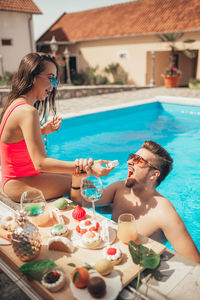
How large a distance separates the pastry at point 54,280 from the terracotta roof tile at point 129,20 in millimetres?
17769

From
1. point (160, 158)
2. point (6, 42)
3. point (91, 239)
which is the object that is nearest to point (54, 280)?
point (91, 239)

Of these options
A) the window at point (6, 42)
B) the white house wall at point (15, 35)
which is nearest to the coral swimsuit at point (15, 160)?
the white house wall at point (15, 35)

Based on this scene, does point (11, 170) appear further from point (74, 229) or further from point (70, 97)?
point (70, 97)

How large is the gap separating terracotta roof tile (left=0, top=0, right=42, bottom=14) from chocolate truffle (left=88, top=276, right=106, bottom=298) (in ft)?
71.1

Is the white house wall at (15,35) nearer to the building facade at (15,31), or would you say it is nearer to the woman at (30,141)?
the building facade at (15,31)

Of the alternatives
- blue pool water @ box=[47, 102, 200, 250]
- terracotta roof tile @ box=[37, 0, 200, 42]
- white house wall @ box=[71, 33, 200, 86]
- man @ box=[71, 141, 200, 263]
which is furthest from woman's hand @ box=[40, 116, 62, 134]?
white house wall @ box=[71, 33, 200, 86]

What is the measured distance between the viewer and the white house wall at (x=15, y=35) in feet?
65.5

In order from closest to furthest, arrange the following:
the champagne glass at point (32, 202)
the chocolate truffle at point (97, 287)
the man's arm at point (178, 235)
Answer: the chocolate truffle at point (97, 287), the champagne glass at point (32, 202), the man's arm at point (178, 235)

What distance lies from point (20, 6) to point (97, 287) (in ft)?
74.5

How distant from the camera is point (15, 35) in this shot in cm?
2047

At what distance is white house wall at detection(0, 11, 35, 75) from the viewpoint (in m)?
20.0

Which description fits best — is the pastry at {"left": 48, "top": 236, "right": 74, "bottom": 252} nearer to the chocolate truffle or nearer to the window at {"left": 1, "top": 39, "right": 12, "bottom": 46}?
the chocolate truffle

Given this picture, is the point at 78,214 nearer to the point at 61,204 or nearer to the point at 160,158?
the point at 61,204

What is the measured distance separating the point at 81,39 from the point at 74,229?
22668mm
